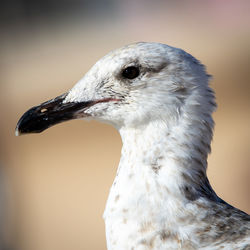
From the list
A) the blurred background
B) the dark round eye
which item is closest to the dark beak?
the dark round eye

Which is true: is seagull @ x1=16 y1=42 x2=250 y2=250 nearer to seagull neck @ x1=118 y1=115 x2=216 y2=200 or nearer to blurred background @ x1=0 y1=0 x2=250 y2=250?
seagull neck @ x1=118 y1=115 x2=216 y2=200

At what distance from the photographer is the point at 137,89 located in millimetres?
1598

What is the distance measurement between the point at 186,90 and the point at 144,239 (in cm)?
44

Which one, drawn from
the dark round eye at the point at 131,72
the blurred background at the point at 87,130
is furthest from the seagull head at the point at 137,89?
the blurred background at the point at 87,130

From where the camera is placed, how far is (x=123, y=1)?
6.87 meters

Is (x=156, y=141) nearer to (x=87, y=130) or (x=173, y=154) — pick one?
(x=173, y=154)

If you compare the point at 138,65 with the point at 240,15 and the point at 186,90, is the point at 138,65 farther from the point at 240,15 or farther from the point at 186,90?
the point at 240,15

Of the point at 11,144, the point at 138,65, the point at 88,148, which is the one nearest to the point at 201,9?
the point at 88,148

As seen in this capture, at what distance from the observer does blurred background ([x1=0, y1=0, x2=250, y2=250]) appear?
4.68 metres

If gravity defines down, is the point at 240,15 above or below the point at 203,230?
above

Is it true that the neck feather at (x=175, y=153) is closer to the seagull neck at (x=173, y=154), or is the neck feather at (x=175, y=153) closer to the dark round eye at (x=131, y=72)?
the seagull neck at (x=173, y=154)

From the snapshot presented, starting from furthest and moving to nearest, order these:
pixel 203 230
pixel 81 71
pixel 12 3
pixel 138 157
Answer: pixel 12 3 → pixel 81 71 → pixel 138 157 → pixel 203 230

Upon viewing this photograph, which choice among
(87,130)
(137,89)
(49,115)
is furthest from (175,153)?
(87,130)

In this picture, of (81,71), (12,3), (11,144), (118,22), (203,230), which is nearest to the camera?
(203,230)
